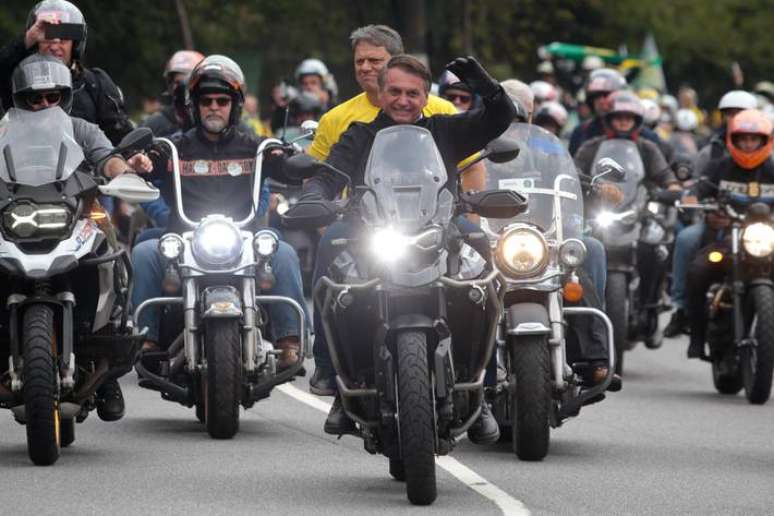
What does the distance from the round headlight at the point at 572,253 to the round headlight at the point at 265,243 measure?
1454 mm

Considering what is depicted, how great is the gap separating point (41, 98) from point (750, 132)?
6386 millimetres

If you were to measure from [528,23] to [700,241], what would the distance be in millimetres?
38037

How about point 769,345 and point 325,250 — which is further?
point 769,345

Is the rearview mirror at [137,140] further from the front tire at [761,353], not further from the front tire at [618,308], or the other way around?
the front tire at [618,308]

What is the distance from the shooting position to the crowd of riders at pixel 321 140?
1134cm

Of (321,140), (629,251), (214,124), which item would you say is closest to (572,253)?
(321,140)

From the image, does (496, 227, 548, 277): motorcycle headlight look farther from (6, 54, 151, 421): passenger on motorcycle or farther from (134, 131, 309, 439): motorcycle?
(6, 54, 151, 421): passenger on motorcycle

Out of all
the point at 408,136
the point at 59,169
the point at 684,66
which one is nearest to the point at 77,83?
the point at 59,169

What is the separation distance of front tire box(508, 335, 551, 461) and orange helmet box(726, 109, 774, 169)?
5.39 m

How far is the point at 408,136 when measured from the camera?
425 inches

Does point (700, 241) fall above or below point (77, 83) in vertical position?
below

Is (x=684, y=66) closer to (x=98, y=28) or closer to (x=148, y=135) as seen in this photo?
(x=98, y=28)

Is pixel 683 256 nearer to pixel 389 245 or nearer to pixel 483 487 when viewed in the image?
pixel 483 487

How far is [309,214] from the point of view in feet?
35.2
